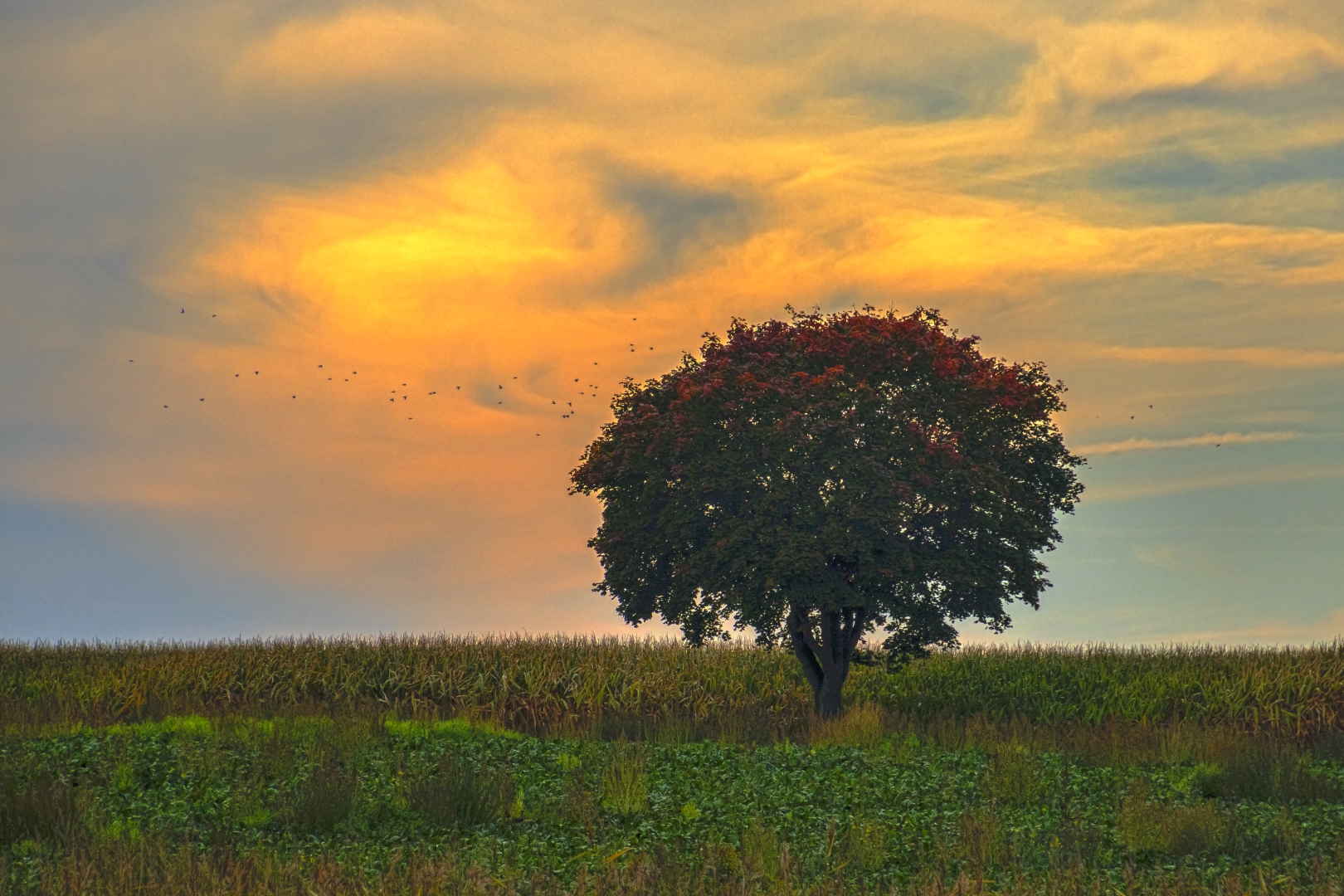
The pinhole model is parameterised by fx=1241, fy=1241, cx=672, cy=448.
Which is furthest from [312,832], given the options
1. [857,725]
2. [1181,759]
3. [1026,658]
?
[1026,658]

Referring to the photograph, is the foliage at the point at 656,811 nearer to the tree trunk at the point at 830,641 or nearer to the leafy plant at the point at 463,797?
the leafy plant at the point at 463,797

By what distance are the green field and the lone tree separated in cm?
292

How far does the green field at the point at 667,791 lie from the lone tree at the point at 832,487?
2.92 meters

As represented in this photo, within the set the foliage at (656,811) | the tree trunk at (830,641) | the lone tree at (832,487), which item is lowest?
the foliage at (656,811)

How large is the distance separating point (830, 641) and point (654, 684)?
625 cm

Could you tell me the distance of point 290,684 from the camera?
36.7 meters

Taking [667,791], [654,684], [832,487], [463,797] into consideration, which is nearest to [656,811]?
[667,791]

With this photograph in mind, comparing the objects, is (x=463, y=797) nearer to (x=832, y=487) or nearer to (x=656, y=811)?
(x=656, y=811)

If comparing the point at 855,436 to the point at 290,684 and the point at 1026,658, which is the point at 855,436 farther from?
the point at 290,684

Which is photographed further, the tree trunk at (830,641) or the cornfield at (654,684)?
the cornfield at (654,684)

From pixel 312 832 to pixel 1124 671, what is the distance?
28.3 metres

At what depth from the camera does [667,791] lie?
61.2 ft

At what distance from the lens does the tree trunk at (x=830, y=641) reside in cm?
3105

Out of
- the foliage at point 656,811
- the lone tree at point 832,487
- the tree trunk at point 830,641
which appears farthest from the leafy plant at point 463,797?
the tree trunk at point 830,641
